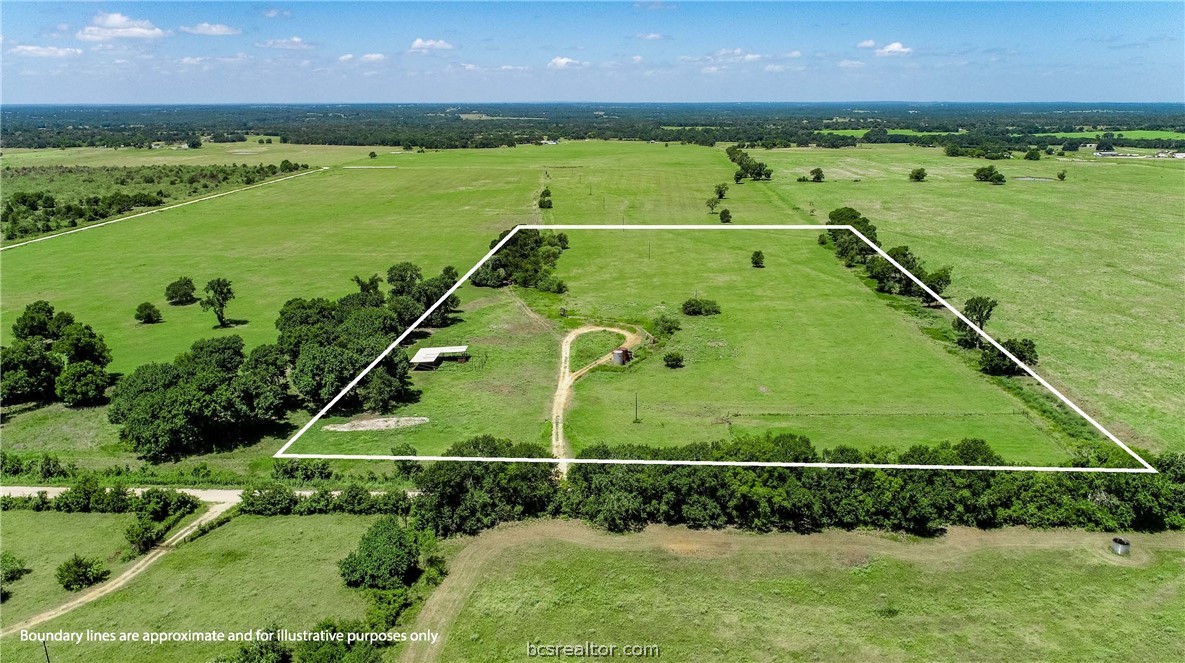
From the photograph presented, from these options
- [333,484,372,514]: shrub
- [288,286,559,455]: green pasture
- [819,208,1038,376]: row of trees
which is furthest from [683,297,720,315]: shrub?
[333,484,372,514]: shrub

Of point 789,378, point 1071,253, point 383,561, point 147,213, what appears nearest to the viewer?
point 383,561

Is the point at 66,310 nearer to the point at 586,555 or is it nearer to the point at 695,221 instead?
the point at 586,555

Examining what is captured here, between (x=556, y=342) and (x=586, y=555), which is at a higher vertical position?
(x=556, y=342)

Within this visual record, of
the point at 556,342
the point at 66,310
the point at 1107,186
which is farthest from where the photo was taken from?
the point at 1107,186

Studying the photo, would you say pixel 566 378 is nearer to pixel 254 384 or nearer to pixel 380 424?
pixel 380 424

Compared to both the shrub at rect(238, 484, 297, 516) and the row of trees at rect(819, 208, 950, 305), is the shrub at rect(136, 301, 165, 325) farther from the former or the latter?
the row of trees at rect(819, 208, 950, 305)

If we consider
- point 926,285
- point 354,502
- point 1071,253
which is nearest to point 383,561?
point 354,502

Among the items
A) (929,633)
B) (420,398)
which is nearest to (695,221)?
(420,398)
